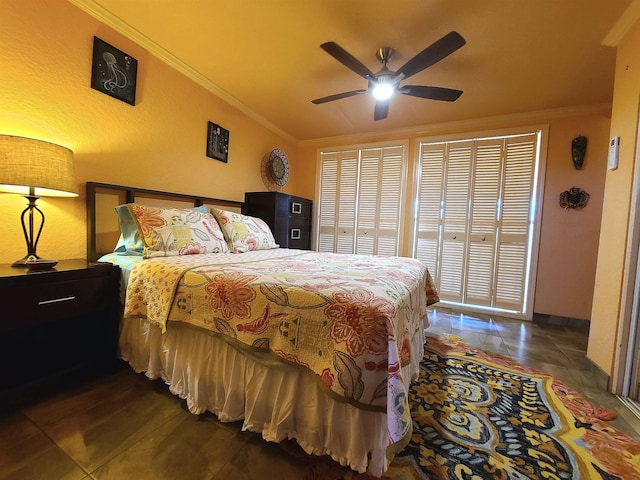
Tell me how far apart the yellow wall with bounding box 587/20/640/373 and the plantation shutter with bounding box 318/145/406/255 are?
2.14 m

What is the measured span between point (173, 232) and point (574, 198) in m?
4.11

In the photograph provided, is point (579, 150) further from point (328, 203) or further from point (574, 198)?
point (328, 203)

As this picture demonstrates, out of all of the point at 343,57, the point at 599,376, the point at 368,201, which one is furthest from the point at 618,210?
the point at 368,201

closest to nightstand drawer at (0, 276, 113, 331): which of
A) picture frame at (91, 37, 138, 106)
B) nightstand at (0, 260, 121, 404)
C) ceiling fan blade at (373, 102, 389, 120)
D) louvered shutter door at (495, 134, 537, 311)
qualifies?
nightstand at (0, 260, 121, 404)

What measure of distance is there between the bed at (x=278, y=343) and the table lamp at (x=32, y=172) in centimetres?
39

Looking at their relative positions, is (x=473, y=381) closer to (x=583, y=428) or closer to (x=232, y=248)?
(x=583, y=428)

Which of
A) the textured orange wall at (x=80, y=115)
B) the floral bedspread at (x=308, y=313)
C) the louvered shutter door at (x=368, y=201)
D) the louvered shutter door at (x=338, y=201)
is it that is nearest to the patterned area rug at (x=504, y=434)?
the floral bedspread at (x=308, y=313)

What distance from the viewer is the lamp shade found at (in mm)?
1257

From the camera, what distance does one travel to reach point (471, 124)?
333 centimetres

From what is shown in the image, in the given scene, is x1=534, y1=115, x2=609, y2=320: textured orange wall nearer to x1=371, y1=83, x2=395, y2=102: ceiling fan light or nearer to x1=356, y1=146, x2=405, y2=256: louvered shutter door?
x1=356, y1=146, x2=405, y2=256: louvered shutter door

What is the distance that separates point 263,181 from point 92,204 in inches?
82.2

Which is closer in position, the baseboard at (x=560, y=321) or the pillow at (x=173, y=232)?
the pillow at (x=173, y=232)

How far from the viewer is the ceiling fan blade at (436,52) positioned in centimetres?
151

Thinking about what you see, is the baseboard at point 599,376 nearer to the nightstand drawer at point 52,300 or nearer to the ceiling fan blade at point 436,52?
the ceiling fan blade at point 436,52
